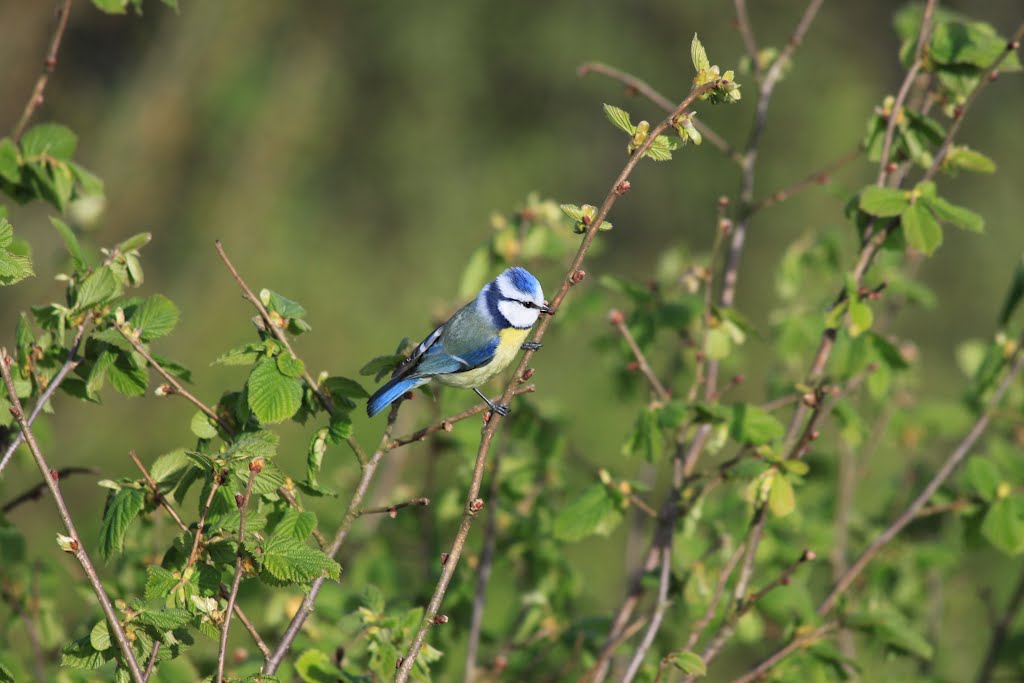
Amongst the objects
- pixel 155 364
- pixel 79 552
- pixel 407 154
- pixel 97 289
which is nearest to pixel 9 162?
pixel 97 289

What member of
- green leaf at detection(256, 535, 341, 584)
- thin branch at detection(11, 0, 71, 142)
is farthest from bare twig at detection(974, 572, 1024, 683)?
thin branch at detection(11, 0, 71, 142)

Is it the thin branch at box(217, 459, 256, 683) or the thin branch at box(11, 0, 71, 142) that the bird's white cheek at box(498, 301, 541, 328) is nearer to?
the thin branch at box(217, 459, 256, 683)

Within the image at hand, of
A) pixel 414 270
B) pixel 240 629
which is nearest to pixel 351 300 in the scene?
pixel 414 270

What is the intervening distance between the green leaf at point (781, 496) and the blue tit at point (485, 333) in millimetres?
641

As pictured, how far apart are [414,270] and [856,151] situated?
8.78 m

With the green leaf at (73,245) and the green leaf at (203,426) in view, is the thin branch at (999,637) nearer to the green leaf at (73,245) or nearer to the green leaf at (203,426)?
the green leaf at (203,426)

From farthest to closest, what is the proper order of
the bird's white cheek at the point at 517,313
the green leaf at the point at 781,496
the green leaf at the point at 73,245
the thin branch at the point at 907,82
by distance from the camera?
the bird's white cheek at the point at 517,313 < the thin branch at the point at 907,82 < the green leaf at the point at 781,496 < the green leaf at the point at 73,245

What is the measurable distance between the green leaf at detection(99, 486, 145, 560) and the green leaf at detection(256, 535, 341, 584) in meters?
0.22

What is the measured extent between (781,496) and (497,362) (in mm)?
803

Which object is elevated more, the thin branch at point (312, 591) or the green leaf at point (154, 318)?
the green leaf at point (154, 318)

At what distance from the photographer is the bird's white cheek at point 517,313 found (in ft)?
8.51

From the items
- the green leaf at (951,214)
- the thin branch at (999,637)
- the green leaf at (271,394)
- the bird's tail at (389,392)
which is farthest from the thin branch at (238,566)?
the thin branch at (999,637)

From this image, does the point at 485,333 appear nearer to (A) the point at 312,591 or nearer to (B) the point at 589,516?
(B) the point at 589,516

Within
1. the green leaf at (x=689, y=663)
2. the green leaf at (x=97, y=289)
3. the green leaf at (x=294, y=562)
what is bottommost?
the green leaf at (x=689, y=663)
